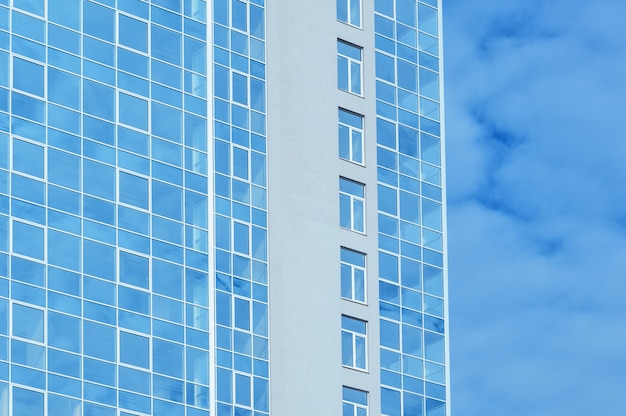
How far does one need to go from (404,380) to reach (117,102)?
44.2ft

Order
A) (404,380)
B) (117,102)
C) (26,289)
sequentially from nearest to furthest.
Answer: (26,289) → (117,102) → (404,380)

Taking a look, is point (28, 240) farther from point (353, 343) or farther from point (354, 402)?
point (354, 402)

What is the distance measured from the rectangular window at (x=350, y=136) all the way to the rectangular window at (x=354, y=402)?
7735 millimetres

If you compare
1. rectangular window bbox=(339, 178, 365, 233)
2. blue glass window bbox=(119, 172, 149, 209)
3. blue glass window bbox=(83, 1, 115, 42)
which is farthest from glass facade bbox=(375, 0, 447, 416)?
blue glass window bbox=(83, 1, 115, 42)

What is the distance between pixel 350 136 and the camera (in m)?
64.5

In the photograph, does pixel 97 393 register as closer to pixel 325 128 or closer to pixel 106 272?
pixel 106 272

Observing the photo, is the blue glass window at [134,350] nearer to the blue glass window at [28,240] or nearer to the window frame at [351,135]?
the blue glass window at [28,240]

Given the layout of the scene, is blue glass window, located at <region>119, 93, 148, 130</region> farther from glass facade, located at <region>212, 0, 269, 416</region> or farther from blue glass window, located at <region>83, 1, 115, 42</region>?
glass facade, located at <region>212, 0, 269, 416</region>

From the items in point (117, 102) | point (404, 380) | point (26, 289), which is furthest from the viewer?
point (404, 380)

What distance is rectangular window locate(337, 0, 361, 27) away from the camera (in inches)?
2589

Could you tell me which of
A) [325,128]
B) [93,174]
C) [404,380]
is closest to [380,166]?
[325,128]

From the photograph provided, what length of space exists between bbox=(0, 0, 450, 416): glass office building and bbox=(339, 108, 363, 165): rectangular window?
7cm

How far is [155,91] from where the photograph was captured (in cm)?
5847

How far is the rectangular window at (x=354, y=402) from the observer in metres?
61.2
